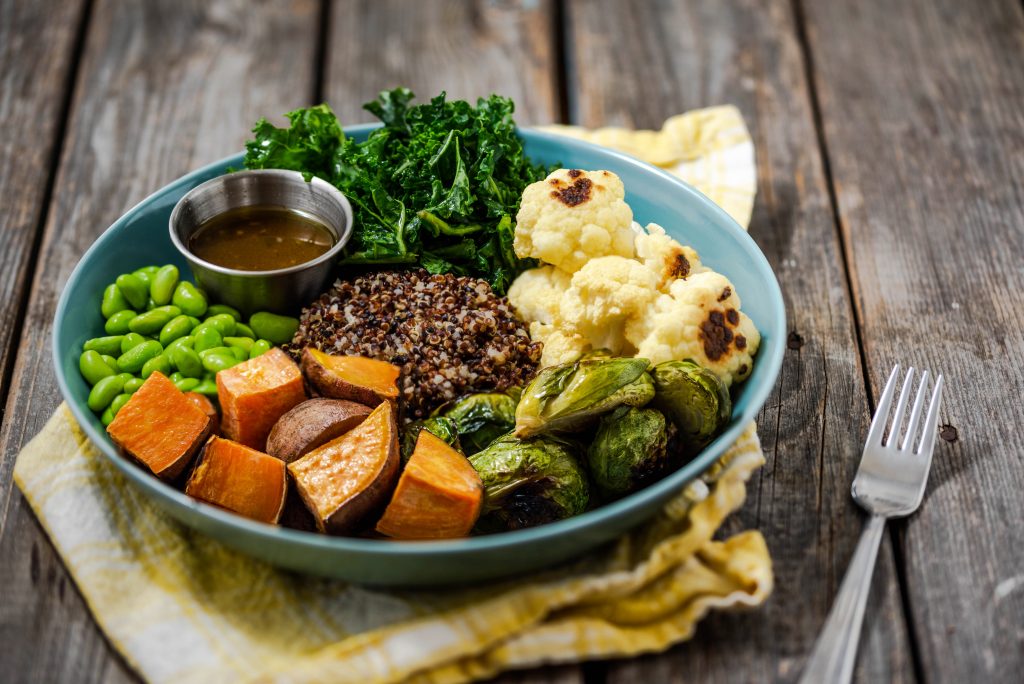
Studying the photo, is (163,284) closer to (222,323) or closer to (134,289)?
(134,289)

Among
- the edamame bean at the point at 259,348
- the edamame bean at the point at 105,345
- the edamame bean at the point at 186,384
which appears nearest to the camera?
the edamame bean at the point at 186,384

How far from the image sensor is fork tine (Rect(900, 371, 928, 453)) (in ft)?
11.3

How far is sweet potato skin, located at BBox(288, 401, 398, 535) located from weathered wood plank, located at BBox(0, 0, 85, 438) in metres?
1.50

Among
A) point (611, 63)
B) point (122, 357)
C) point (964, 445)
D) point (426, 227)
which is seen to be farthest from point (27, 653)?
point (611, 63)

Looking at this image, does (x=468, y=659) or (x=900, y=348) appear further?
(x=900, y=348)

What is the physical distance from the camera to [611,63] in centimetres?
575

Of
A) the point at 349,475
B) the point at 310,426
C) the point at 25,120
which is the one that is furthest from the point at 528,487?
the point at 25,120

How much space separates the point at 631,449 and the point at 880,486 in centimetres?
94

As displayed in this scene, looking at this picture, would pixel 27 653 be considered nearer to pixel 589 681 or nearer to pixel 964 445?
pixel 589 681

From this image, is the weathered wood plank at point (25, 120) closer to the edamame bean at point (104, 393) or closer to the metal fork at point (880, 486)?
the edamame bean at point (104, 393)

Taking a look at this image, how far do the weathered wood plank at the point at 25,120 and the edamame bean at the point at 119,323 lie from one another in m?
0.54

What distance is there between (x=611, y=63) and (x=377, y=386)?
3065mm

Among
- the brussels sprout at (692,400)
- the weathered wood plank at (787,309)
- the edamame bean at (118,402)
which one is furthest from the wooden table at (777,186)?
the edamame bean at (118,402)

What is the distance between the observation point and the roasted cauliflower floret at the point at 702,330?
3445 mm
